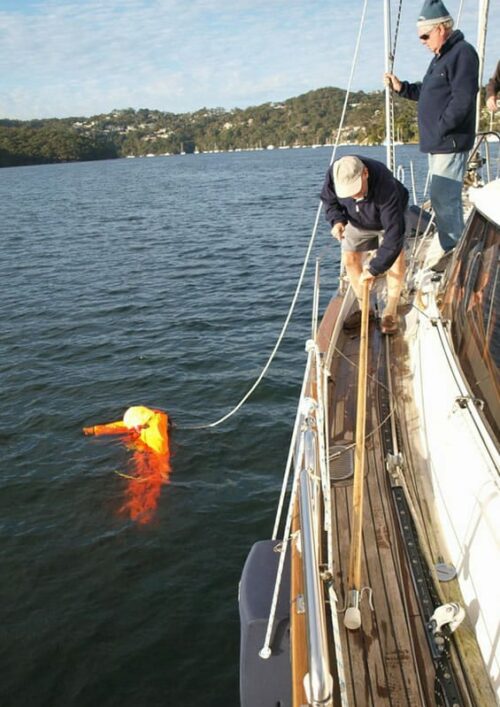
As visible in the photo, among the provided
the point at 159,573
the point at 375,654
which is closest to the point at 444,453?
the point at 375,654

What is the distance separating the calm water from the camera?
510cm

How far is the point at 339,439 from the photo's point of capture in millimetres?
4328

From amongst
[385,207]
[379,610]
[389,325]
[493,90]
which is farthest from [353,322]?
[379,610]

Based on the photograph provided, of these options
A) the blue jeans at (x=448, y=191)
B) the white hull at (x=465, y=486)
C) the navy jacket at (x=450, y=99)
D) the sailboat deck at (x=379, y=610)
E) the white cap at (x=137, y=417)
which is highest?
the navy jacket at (x=450, y=99)

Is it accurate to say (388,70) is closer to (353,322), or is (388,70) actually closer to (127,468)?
(353,322)

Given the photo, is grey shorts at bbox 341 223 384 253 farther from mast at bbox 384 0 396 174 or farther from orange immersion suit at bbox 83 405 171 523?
orange immersion suit at bbox 83 405 171 523

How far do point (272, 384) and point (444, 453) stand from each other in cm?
671

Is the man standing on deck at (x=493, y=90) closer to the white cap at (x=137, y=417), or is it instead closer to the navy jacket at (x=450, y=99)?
the navy jacket at (x=450, y=99)

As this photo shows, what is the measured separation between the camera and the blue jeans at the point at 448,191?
A: 19.8 feet

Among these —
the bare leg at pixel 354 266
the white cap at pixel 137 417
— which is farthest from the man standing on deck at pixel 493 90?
the white cap at pixel 137 417

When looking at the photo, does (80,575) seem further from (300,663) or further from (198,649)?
(300,663)

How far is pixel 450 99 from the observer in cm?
570

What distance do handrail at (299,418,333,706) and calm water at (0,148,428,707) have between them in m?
2.84

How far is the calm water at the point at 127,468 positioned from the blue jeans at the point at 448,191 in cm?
380
